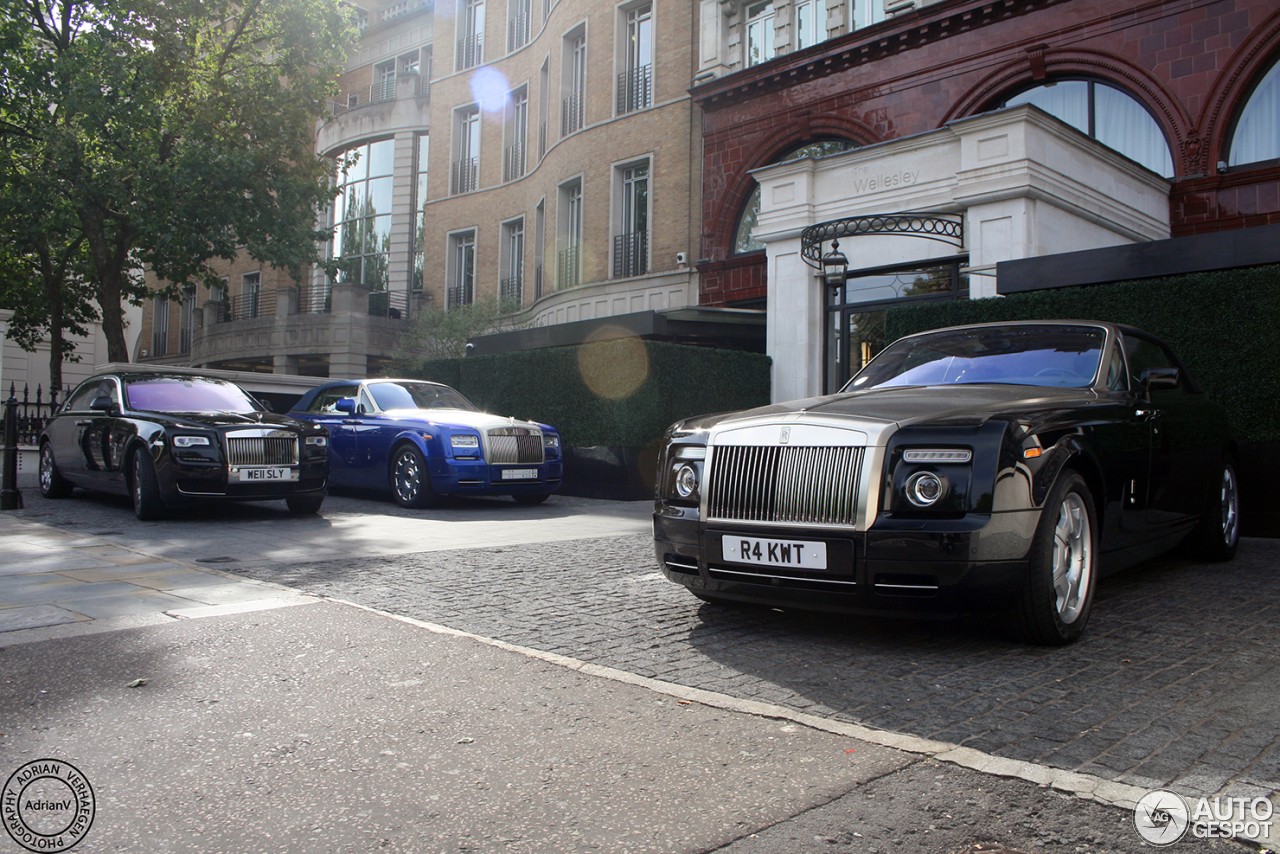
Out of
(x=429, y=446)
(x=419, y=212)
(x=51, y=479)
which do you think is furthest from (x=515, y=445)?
(x=419, y=212)

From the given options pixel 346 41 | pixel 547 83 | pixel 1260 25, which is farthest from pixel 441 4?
pixel 1260 25

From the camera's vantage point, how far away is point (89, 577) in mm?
6082

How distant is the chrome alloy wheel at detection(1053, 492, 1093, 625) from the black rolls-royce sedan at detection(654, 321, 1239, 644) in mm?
11

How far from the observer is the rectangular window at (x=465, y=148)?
31.4 m

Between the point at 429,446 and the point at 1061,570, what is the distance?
8405mm

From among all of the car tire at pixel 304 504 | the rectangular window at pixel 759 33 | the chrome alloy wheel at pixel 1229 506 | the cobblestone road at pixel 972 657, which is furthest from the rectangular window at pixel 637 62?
the cobblestone road at pixel 972 657

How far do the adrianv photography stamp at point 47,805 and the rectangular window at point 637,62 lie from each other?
76.0ft

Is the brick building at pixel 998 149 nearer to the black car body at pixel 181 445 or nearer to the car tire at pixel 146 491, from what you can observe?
the black car body at pixel 181 445

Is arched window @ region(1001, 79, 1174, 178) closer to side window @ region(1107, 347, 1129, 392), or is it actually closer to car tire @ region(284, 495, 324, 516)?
side window @ region(1107, 347, 1129, 392)

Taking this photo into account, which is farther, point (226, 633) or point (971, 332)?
point (971, 332)

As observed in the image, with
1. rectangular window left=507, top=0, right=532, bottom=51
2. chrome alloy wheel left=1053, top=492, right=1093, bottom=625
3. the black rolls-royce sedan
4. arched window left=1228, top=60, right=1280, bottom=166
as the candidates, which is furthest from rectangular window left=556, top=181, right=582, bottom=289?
chrome alloy wheel left=1053, top=492, right=1093, bottom=625

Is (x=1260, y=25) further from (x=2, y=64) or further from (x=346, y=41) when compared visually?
(x=2, y=64)

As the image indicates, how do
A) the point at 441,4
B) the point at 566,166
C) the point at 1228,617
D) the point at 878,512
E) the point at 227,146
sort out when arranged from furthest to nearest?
the point at 441,4, the point at 566,166, the point at 227,146, the point at 1228,617, the point at 878,512

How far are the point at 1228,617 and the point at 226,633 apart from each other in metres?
5.23
